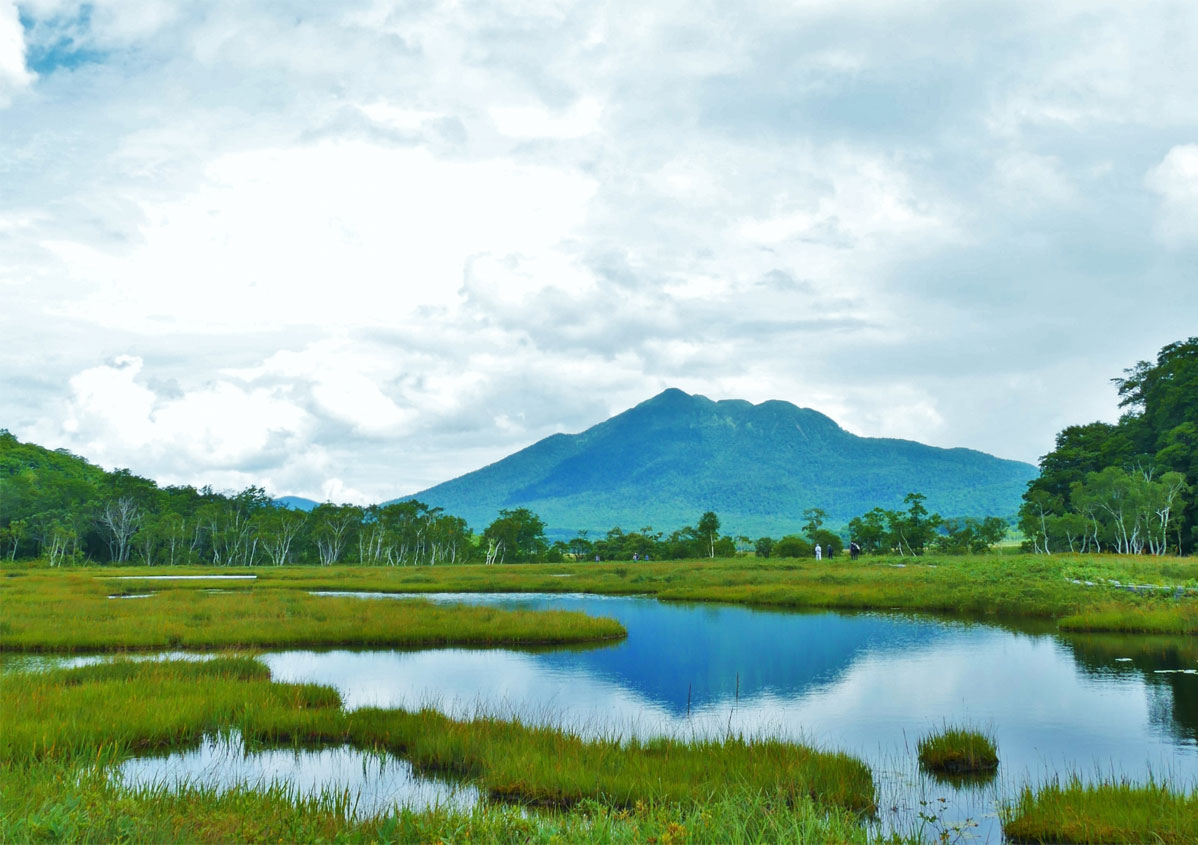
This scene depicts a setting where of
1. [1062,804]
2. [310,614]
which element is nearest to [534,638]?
[310,614]

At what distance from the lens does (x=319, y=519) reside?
110188 mm

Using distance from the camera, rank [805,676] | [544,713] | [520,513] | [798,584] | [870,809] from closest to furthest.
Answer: [870,809], [544,713], [805,676], [798,584], [520,513]

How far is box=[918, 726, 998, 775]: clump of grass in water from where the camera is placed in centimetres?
1424

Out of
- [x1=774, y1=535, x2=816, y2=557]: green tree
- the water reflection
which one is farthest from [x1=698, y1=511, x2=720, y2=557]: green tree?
the water reflection

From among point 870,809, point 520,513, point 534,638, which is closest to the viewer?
point 870,809

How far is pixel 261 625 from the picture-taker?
1256 inches

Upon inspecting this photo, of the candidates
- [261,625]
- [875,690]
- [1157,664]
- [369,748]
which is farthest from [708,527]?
[369,748]

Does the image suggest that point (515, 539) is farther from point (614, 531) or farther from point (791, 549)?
point (791, 549)

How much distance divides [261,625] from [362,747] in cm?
1822

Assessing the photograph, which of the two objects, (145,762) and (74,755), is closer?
(74,755)

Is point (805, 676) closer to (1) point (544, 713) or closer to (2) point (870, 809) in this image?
(1) point (544, 713)

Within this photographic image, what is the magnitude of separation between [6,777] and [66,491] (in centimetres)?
11731

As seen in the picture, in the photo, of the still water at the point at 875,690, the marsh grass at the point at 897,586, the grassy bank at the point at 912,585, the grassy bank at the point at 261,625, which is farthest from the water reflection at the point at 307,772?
the grassy bank at the point at 912,585

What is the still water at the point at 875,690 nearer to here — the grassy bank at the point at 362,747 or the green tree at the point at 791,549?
the grassy bank at the point at 362,747
